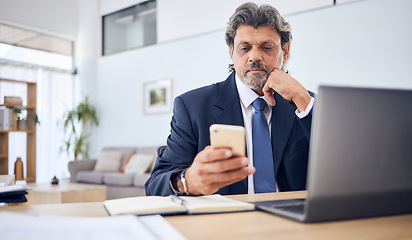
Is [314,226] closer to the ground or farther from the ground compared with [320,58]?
closer to the ground

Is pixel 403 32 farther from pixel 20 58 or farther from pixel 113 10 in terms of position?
pixel 20 58

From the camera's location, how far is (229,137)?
756mm

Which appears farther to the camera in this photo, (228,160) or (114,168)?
(114,168)

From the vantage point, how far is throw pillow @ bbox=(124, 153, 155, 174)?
5.33m

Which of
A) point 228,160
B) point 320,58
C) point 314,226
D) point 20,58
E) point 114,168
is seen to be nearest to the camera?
point 314,226

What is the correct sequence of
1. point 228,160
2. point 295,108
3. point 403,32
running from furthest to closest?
point 403,32, point 295,108, point 228,160

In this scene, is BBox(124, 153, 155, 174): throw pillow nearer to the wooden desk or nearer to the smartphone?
the wooden desk

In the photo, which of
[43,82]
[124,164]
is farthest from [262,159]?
[43,82]

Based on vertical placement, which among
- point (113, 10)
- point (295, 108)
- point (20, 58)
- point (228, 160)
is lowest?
point (228, 160)

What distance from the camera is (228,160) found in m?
0.79

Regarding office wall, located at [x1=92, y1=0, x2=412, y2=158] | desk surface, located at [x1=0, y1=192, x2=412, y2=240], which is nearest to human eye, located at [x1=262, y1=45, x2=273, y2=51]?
desk surface, located at [x1=0, y1=192, x2=412, y2=240]

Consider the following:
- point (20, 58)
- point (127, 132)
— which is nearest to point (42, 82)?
point (20, 58)

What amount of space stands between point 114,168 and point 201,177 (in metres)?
5.23

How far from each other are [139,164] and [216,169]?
4757mm
